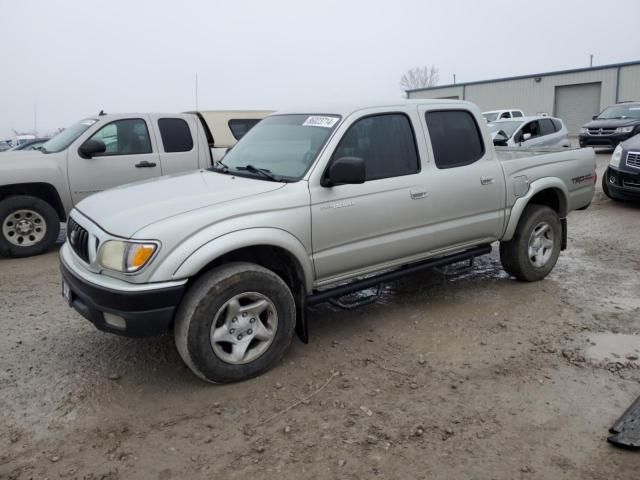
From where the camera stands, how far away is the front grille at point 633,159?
364 inches

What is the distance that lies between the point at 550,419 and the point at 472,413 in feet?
1.43

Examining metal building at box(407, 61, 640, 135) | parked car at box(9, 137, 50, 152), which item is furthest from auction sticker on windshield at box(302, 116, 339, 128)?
metal building at box(407, 61, 640, 135)

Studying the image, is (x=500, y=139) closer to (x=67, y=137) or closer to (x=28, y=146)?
(x=67, y=137)

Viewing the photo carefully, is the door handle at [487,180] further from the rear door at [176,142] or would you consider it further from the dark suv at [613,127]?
the dark suv at [613,127]

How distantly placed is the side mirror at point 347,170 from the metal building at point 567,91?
33380 millimetres

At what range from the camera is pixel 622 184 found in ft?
31.0

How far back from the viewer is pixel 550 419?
3.12m

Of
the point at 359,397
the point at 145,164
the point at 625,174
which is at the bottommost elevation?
the point at 359,397

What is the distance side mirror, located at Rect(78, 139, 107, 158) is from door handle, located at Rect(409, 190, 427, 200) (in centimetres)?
466

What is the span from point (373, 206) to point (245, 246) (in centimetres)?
110

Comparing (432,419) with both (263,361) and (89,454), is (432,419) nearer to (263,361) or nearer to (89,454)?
(263,361)

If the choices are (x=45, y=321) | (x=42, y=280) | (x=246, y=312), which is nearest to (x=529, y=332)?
(x=246, y=312)

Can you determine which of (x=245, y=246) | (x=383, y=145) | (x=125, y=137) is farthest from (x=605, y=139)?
(x=245, y=246)

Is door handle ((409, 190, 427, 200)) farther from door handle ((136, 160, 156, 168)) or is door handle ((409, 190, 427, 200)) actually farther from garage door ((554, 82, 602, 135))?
garage door ((554, 82, 602, 135))
